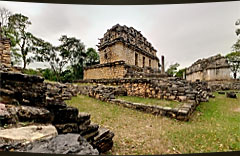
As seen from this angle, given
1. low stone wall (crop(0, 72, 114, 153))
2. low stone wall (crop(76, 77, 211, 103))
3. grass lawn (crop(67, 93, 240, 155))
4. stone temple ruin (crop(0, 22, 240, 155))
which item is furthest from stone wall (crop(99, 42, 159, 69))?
low stone wall (crop(0, 72, 114, 153))

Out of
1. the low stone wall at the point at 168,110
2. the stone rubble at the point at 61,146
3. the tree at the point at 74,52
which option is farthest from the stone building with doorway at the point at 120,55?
the stone rubble at the point at 61,146

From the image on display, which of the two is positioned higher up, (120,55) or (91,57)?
(91,57)

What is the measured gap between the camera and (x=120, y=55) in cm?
1242

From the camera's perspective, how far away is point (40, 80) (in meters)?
1.89

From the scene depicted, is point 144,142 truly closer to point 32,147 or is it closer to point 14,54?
point 32,147

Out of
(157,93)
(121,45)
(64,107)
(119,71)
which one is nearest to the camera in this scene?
(64,107)

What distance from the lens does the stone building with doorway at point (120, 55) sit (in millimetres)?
10189

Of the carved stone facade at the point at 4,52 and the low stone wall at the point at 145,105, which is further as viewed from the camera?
the carved stone facade at the point at 4,52

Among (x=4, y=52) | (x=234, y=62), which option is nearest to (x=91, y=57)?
(x=4, y=52)

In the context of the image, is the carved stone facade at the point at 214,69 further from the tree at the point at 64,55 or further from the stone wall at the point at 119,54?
the tree at the point at 64,55

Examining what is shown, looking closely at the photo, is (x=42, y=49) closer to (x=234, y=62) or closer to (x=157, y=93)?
(x=157, y=93)

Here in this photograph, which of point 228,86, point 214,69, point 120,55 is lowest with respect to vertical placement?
point 228,86

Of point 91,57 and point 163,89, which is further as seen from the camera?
point 91,57

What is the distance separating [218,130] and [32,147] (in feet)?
12.9
